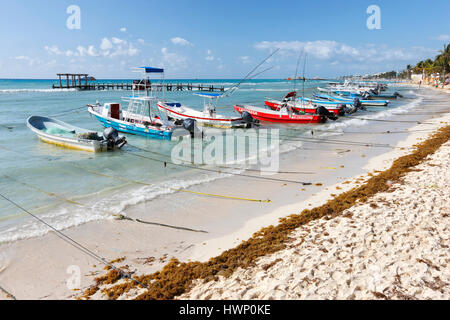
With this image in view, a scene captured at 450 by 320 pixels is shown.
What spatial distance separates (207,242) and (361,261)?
3.25 m

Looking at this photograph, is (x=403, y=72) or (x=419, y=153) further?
(x=403, y=72)

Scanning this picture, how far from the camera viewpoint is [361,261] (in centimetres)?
482

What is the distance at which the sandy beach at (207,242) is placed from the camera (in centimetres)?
466

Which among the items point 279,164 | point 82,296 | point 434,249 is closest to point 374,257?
point 434,249

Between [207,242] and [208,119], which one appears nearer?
[207,242]

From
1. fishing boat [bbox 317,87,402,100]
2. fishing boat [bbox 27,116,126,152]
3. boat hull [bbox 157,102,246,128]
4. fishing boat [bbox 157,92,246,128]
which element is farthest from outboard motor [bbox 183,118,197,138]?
fishing boat [bbox 317,87,402,100]

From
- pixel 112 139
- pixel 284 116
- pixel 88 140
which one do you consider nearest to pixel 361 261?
pixel 112 139

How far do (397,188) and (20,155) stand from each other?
58.3 feet

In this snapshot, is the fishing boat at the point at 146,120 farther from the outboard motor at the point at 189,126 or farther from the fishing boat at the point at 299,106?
the fishing boat at the point at 299,106

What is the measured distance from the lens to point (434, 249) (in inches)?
196

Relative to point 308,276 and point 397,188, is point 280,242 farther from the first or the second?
point 397,188

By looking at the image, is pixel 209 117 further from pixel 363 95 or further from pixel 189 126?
pixel 363 95

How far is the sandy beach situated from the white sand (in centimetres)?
2
